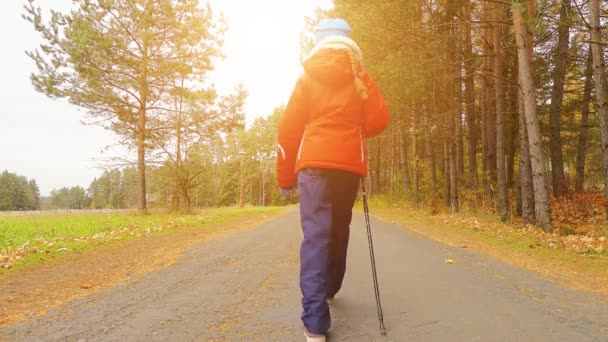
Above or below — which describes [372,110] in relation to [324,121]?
above

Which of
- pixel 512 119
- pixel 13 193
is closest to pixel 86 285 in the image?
pixel 512 119

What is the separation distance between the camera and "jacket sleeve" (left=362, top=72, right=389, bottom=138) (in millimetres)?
3162

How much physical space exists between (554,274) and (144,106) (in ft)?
53.9

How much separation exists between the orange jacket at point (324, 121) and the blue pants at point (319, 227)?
0.32 feet

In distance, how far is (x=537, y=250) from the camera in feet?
23.9

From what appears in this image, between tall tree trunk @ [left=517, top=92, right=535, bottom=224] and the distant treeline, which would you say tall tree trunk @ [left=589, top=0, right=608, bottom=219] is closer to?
tall tree trunk @ [left=517, top=92, right=535, bottom=224]

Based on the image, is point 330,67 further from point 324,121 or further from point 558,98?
point 558,98

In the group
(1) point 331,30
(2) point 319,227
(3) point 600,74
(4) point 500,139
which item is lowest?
(2) point 319,227

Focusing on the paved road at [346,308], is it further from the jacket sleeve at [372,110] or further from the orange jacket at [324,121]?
the jacket sleeve at [372,110]

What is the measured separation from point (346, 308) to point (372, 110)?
1.63 meters

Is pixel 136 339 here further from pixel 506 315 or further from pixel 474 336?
pixel 506 315

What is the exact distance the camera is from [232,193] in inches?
2965

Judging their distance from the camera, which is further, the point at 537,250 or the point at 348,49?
the point at 537,250

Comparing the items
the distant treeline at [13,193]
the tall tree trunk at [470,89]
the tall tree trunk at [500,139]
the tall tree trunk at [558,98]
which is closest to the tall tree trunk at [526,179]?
Answer: the tall tree trunk at [500,139]
